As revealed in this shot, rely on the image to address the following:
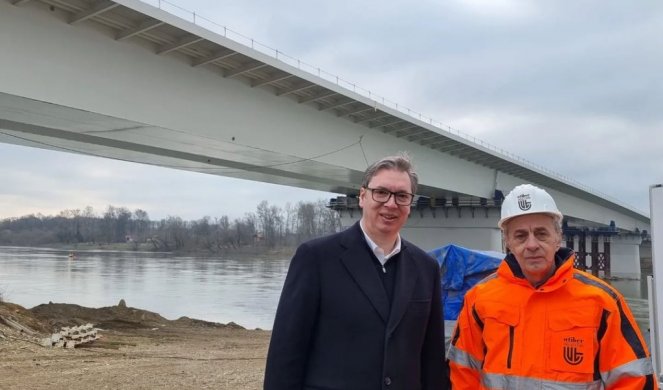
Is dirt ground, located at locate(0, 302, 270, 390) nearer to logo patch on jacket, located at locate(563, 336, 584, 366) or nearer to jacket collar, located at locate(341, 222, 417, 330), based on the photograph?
jacket collar, located at locate(341, 222, 417, 330)

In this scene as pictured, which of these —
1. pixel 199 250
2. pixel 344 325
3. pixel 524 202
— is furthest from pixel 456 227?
pixel 199 250

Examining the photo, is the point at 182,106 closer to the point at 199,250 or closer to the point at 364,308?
the point at 364,308

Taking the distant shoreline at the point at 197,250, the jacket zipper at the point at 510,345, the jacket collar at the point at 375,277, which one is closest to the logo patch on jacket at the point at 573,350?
the jacket zipper at the point at 510,345

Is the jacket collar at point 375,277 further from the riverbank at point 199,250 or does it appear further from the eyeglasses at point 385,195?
the riverbank at point 199,250

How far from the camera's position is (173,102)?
46.9 feet

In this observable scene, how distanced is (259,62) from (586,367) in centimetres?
1373

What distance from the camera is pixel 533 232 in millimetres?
2732

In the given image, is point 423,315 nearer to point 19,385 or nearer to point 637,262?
point 19,385

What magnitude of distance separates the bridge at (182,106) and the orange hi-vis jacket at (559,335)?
10.9m

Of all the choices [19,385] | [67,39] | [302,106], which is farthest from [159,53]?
[19,385]

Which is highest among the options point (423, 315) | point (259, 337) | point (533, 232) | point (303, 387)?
point (533, 232)

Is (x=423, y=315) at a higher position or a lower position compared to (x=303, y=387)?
higher

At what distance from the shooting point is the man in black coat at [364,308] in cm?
247

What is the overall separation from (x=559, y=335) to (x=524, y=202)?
2.05 ft
